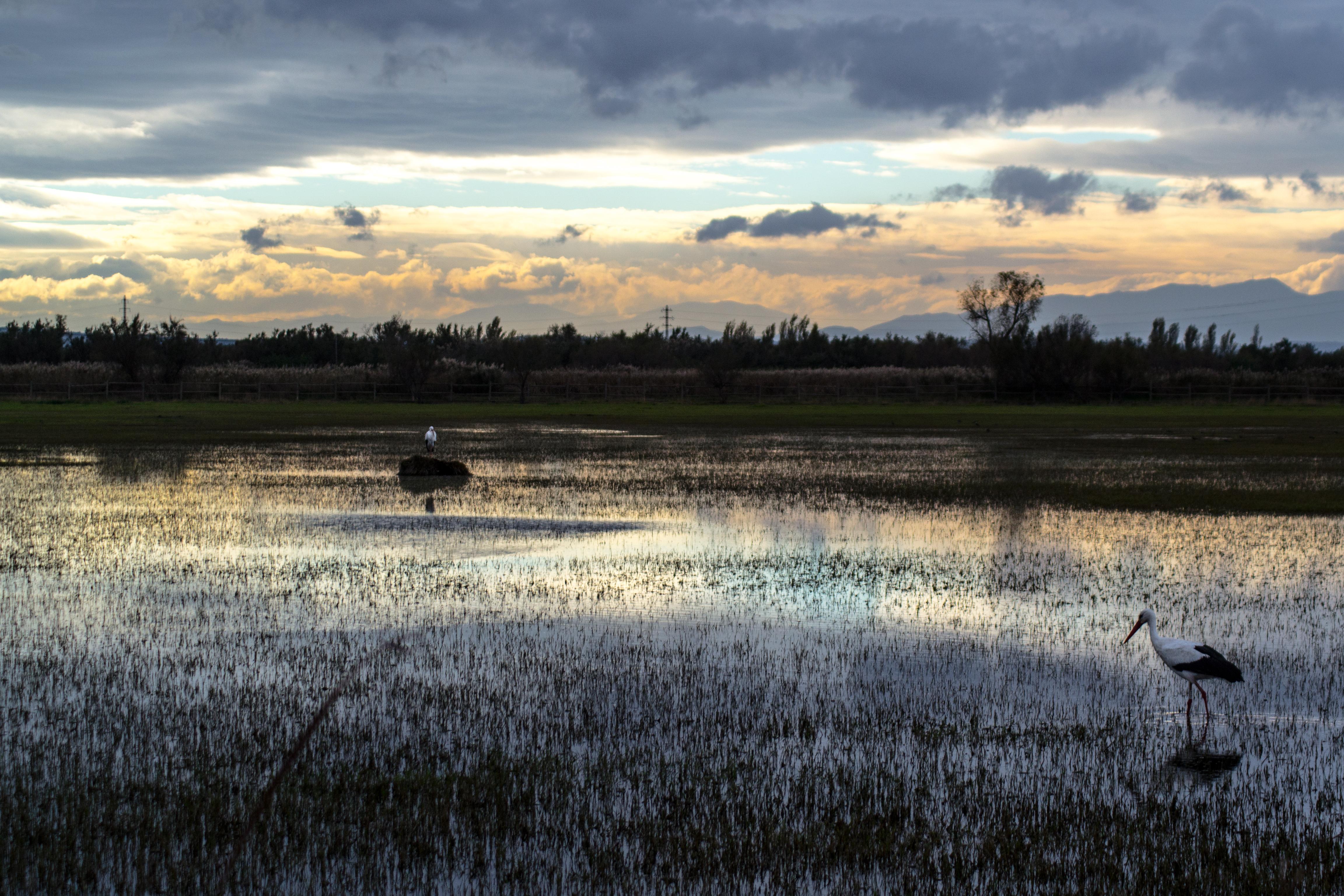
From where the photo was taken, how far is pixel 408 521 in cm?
2091

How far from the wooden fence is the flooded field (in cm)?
6585

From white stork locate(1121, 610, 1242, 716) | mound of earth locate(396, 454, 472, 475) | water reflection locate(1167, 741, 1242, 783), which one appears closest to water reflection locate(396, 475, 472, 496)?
mound of earth locate(396, 454, 472, 475)

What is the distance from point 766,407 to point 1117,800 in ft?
231

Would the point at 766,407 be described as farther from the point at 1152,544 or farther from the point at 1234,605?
the point at 1234,605

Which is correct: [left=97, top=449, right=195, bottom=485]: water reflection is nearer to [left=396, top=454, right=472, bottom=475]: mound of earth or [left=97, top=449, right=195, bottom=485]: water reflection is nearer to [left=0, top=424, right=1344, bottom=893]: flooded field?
[left=396, top=454, right=472, bottom=475]: mound of earth

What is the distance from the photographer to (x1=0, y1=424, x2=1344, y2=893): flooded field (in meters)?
6.72

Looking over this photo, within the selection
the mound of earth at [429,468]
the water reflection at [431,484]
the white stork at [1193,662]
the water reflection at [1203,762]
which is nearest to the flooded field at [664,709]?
the water reflection at [1203,762]

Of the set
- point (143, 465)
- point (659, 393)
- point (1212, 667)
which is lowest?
point (143, 465)

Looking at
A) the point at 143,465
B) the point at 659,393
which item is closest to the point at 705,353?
the point at 659,393

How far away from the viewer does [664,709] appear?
938 cm

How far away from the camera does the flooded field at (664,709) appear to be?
672cm

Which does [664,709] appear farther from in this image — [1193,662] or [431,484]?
[431,484]

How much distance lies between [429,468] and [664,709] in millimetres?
21746

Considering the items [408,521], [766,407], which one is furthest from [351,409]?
[408,521]
